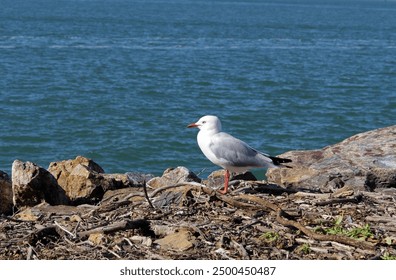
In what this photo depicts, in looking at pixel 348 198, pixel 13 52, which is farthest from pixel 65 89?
pixel 348 198

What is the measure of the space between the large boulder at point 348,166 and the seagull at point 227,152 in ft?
2.09

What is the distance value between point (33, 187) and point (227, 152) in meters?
2.67

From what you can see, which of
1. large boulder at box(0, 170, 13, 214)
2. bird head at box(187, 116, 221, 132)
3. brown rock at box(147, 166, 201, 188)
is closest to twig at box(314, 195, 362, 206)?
bird head at box(187, 116, 221, 132)

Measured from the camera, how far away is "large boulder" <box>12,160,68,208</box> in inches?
451

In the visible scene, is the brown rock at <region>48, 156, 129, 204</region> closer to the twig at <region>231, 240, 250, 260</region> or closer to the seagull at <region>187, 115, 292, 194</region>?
the seagull at <region>187, 115, 292, 194</region>

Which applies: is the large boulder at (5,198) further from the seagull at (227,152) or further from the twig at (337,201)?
the twig at (337,201)

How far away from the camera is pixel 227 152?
11.1 metres

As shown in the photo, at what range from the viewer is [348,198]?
9.77m

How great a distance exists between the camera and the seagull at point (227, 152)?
11148 mm

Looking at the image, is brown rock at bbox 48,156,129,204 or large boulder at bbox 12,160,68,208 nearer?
large boulder at bbox 12,160,68,208

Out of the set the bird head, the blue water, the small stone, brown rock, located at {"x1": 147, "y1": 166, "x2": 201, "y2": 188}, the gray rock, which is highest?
the bird head

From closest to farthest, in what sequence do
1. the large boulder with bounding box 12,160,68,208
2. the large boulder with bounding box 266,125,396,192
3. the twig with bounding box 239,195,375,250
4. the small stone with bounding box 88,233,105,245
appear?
the twig with bounding box 239,195,375,250
the small stone with bounding box 88,233,105,245
the large boulder with bounding box 12,160,68,208
the large boulder with bounding box 266,125,396,192

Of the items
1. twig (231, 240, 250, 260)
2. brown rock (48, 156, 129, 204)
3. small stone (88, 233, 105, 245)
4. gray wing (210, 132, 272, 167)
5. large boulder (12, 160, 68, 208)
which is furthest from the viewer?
brown rock (48, 156, 129, 204)
